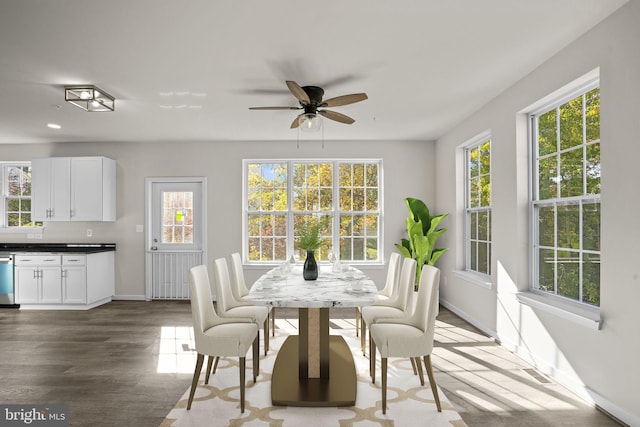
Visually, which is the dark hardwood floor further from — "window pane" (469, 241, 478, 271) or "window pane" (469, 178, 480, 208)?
"window pane" (469, 178, 480, 208)

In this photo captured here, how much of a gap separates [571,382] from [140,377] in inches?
133

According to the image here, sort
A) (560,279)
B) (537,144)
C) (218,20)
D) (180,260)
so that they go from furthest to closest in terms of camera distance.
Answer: (180,260) < (537,144) < (560,279) < (218,20)

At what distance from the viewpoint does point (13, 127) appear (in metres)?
5.28

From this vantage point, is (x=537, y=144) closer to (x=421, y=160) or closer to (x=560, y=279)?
(x=560, y=279)

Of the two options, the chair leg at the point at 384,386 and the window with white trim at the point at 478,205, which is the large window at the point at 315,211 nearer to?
the window with white trim at the point at 478,205

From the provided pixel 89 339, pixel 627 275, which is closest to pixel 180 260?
pixel 89 339

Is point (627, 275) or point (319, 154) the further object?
point (319, 154)

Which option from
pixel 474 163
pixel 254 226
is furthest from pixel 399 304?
pixel 254 226

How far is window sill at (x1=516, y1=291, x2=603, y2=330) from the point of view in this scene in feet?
8.80

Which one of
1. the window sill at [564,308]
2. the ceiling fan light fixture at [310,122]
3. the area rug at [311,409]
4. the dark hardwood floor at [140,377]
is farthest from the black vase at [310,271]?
the window sill at [564,308]

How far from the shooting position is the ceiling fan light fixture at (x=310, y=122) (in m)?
3.45

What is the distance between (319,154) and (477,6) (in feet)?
13.3

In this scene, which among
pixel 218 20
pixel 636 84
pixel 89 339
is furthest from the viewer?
pixel 89 339

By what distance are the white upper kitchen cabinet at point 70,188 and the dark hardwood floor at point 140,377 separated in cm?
177
